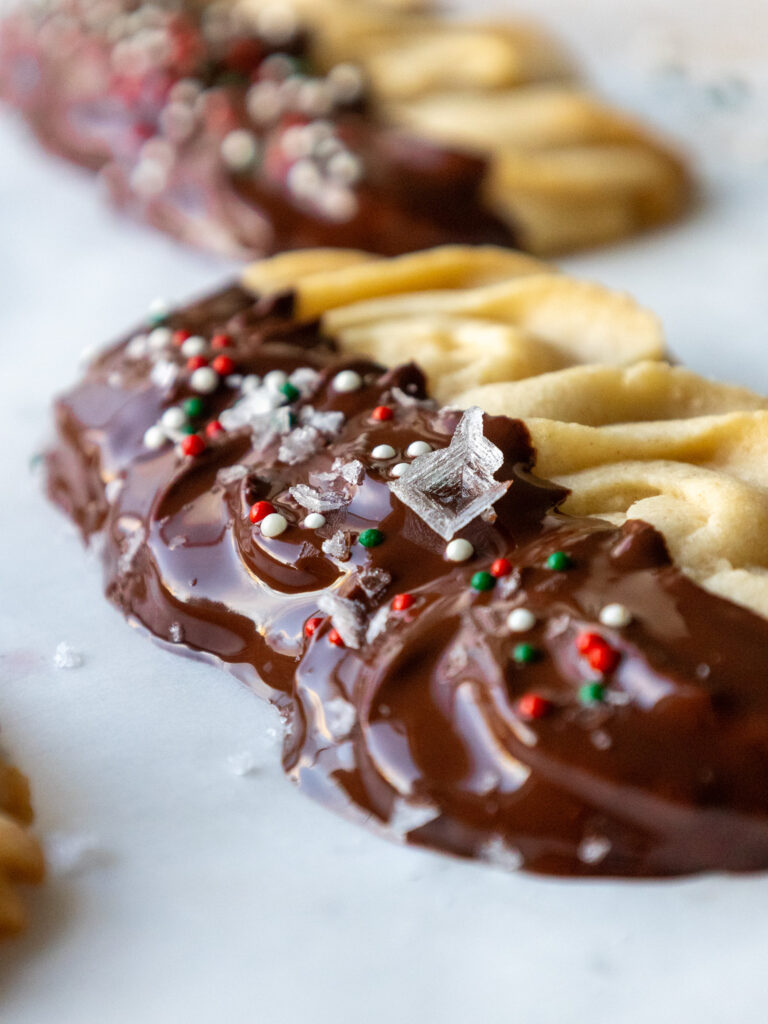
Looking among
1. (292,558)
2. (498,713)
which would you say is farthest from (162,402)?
(498,713)

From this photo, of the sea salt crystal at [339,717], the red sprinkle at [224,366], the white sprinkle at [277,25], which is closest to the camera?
the sea salt crystal at [339,717]

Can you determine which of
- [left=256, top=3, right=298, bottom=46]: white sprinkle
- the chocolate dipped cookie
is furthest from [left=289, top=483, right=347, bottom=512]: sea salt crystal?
[left=256, top=3, right=298, bottom=46]: white sprinkle

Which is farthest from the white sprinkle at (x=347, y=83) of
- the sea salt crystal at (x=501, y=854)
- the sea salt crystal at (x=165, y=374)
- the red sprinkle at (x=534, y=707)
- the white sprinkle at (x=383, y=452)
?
the sea salt crystal at (x=501, y=854)

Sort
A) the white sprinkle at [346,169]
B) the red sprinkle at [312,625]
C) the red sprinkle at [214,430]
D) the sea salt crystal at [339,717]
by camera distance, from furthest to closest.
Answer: the white sprinkle at [346,169], the red sprinkle at [214,430], the red sprinkle at [312,625], the sea salt crystal at [339,717]

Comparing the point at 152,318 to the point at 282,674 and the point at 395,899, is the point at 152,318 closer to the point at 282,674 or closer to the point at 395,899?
the point at 282,674

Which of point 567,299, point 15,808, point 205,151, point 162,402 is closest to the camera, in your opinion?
point 15,808

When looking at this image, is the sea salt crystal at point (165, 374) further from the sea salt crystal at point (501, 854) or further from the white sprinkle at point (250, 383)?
the sea salt crystal at point (501, 854)

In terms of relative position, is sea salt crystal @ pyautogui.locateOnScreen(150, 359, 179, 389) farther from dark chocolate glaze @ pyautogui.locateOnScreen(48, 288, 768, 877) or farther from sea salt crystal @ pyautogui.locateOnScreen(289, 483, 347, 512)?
sea salt crystal @ pyautogui.locateOnScreen(289, 483, 347, 512)
